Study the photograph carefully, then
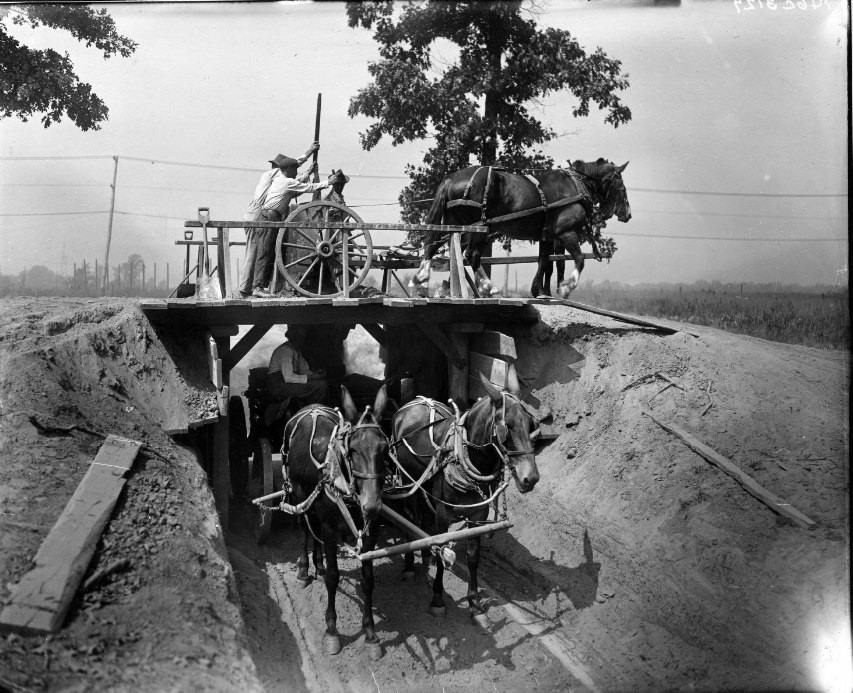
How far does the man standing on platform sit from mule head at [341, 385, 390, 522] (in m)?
3.41

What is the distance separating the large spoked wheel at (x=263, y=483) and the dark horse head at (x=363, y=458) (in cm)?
259

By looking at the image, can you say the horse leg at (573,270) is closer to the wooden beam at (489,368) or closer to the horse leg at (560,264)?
the horse leg at (560,264)

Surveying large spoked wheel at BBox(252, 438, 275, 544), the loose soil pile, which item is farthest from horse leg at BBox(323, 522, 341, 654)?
large spoked wheel at BBox(252, 438, 275, 544)

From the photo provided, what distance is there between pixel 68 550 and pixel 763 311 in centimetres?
849

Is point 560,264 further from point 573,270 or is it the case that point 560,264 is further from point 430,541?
point 430,541

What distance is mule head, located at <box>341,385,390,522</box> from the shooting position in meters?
5.74

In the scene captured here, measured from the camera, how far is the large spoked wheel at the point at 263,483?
829 cm

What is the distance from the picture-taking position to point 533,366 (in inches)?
377

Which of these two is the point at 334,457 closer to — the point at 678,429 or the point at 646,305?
the point at 678,429

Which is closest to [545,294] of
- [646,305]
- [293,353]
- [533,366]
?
[533,366]

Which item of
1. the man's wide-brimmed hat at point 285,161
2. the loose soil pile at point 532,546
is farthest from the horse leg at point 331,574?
the man's wide-brimmed hat at point 285,161

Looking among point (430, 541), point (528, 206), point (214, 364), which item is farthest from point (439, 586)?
point (528, 206)

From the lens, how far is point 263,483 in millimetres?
8641

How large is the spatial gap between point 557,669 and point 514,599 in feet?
4.32
